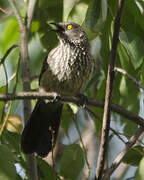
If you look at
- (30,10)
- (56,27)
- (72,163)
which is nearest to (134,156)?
(72,163)

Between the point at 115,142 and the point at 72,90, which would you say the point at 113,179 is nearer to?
the point at 115,142

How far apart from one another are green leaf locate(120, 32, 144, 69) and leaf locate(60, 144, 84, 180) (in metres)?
0.93

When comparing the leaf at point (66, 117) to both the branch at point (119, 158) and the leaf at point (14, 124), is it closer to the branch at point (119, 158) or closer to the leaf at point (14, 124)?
the leaf at point (14, 124)

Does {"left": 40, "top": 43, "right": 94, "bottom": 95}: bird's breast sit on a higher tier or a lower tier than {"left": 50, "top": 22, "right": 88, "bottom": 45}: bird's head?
lower

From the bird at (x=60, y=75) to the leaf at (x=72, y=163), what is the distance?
0.56m

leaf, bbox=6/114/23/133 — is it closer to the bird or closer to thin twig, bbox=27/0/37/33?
the bird

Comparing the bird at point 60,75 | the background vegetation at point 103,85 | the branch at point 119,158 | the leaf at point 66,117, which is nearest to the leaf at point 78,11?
the background vegetation at point 103,85

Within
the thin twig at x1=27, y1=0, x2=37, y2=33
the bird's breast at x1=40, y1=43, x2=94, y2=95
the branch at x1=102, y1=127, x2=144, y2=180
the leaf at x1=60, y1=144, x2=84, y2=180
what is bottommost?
the leaf at x1=60, y1=144, x2=84, y2=180

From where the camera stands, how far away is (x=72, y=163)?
2992mm

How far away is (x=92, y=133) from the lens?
4.67 metres

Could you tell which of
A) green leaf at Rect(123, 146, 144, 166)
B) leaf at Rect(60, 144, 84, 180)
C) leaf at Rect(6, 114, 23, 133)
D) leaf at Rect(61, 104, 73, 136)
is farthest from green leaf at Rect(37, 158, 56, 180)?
leaf at Rect(61, 104, 73, 136)

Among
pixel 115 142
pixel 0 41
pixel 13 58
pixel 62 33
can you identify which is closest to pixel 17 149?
pixel 13 58

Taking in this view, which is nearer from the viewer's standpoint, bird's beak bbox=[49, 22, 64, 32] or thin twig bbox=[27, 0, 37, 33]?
thin twig bbox=[27, 0, 37, 33]

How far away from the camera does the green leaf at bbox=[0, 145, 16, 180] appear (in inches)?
79.2
